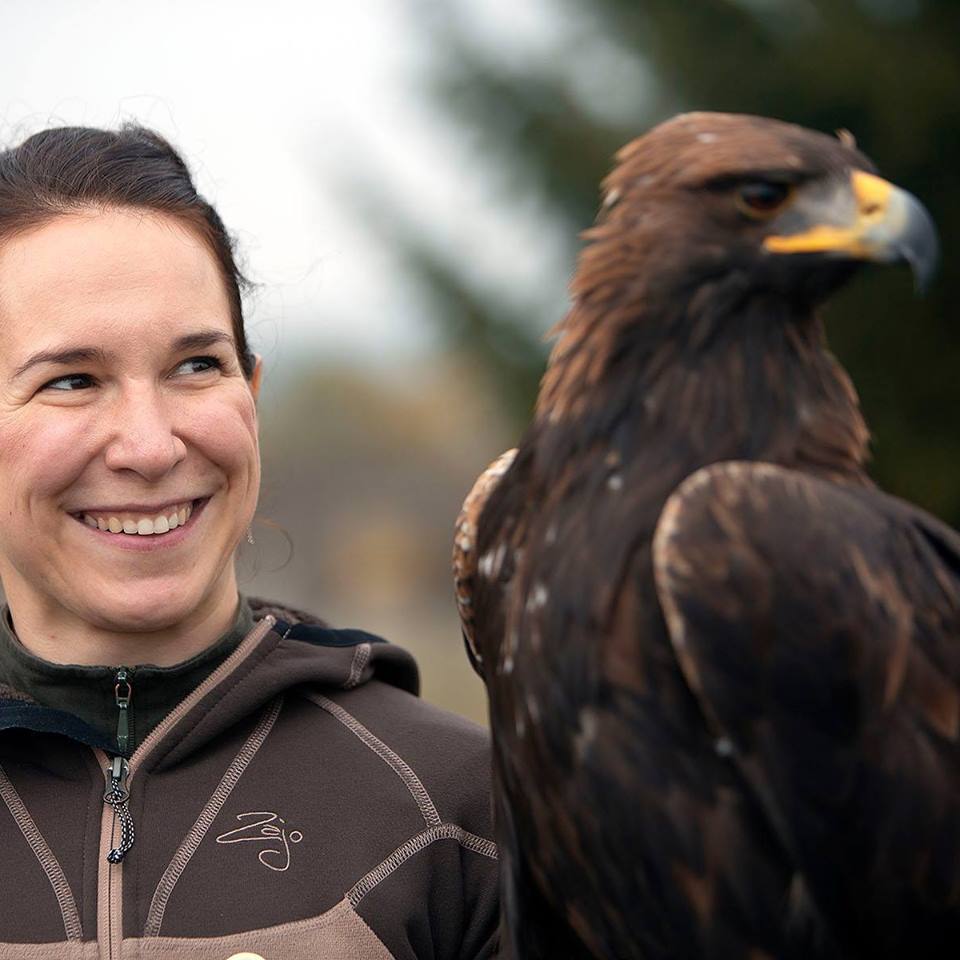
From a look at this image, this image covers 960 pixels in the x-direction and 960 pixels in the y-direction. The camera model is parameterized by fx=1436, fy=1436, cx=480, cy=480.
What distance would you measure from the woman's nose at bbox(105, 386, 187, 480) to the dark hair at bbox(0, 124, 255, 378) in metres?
0.39

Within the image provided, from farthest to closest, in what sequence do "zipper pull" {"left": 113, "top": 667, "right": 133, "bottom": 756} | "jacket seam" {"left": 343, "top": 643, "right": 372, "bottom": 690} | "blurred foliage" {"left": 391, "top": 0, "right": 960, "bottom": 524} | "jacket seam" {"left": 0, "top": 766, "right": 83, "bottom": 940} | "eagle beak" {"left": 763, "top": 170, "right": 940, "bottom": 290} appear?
"blurred foliage" {"left": 391, "top": 0, "right": 960, "bottom": 524}
"jacket seam" {"left": 343, "top": 643, "right": 372, "bottom": 690}
"zipper pull" {"left": 113, "top": 667, "right": 133, "bottom": 756}
"jacket seam" {"left": 0, "top": 766, "right": 83, "bottom": 940}
"eagle beak" {"left": 763, "top": 170, "right": 940, "bottom": 290}

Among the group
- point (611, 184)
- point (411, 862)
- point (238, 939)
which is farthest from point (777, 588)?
point (238, 939)

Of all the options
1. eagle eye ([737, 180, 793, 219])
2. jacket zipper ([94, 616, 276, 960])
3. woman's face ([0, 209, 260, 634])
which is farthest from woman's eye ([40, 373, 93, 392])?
eagle eye ([737, 180, 793, 219])

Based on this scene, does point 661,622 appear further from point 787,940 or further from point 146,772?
point 146,772

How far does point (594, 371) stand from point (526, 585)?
37 centimetres

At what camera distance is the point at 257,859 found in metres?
2.58

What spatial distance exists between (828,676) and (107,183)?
1.64m

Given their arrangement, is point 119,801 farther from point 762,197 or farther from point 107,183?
point 762,197

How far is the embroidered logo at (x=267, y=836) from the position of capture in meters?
2.59

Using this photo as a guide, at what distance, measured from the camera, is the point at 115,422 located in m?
2.59

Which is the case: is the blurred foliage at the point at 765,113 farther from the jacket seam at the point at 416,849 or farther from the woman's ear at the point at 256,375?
the jacket seam at the point at 416,849

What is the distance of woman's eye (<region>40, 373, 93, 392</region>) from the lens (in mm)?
2602

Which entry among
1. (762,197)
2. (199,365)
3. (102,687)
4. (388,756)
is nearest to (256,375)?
(199,365)

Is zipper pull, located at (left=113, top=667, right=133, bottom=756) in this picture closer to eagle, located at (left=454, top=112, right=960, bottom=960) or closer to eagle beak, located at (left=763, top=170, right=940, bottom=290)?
eagle, located at (left=454, top=112, right=960, bottom=960)
